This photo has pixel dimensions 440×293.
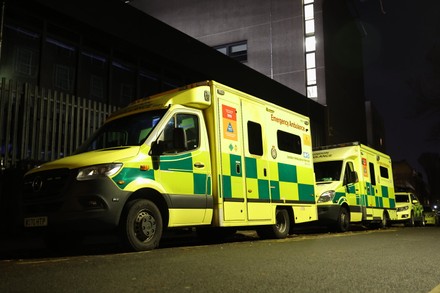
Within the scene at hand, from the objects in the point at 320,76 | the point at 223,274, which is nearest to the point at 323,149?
the point at 223,274

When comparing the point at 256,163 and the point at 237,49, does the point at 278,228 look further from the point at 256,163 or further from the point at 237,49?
the point at 237,49

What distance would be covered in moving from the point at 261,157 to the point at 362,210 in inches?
247

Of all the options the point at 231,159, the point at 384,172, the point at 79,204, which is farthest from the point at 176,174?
the point at 384,172

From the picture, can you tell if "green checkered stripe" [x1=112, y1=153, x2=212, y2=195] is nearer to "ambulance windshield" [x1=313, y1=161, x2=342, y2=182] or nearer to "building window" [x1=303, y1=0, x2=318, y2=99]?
"ambulance windshield" [x1=313, y1=161, x2=342, y2=182]

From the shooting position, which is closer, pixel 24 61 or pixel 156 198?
pixel 156 198

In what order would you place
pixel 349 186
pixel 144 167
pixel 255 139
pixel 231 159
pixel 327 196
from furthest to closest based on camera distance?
1. pixel 349 186
2. pixel 327 196
3. pixel 255 139
4. pixel 231 159
5. pixel 144 167

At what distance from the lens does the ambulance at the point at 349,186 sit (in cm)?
1280

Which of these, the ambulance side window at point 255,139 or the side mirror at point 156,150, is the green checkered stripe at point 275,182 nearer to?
the ambulance side window at point 255,139

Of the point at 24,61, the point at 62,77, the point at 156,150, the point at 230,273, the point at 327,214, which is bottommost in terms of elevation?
the point at 230,273

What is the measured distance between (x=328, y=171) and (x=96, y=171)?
899 cm

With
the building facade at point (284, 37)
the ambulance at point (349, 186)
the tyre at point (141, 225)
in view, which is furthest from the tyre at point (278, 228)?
the building facade at point (284, 37)

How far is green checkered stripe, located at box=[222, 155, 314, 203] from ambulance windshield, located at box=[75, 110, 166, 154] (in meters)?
1.65

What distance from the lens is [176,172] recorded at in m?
7.48

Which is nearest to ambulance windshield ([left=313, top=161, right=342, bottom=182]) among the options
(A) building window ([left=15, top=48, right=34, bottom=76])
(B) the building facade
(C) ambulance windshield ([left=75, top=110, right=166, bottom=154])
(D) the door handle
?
(D) the door handle
